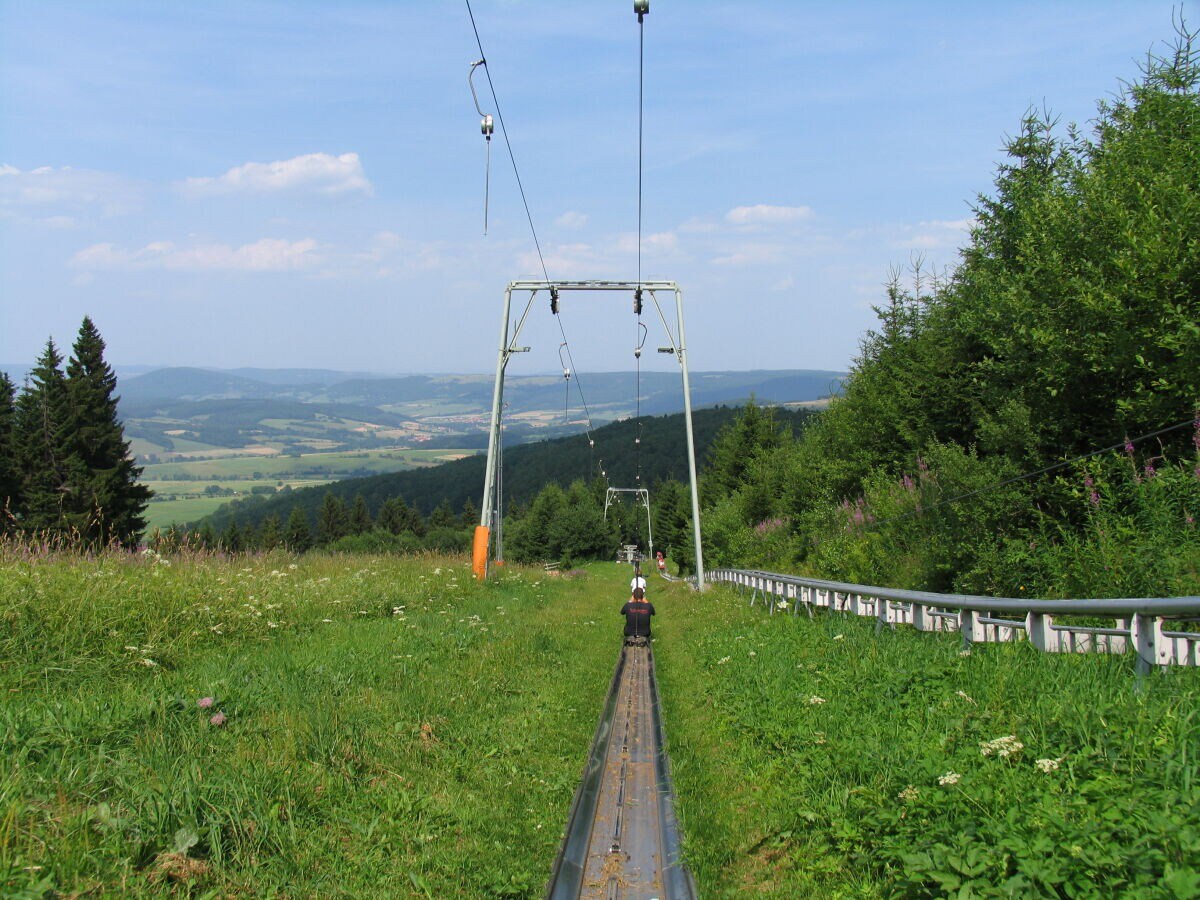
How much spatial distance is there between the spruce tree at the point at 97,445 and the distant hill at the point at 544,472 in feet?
314

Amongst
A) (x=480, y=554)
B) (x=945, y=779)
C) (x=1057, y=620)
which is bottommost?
(x=480, y=554)

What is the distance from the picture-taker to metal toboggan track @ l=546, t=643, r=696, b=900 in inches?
209

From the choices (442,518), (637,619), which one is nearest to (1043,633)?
(637,619)

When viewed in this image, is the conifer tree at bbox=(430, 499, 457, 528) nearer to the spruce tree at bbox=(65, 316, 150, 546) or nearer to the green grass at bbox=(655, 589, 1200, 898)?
the spruce tree at bbox=(65, 316, 150, 546)

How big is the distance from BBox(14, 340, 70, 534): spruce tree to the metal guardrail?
51014 mm

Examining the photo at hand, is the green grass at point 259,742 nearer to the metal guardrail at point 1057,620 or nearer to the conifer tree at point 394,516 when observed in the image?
the metal guardrail at point 1057,620

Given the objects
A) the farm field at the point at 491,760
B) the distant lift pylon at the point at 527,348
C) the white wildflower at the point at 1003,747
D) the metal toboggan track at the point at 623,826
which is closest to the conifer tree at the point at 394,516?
the distant lift pylon at the point at 527,348

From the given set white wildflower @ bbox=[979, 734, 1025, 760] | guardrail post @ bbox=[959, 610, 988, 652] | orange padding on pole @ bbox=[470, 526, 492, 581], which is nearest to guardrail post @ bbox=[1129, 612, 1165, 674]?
white wildflower @ bbox=[979, 734, 1025, 760]

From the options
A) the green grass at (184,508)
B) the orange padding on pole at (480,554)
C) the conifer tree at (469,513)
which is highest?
the orange padding on pole at (480,554)

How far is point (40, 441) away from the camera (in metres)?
51.5

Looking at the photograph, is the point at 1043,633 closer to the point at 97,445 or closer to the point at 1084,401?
the point at 1084,401

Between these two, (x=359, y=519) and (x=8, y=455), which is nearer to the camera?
(x=8, y=455)

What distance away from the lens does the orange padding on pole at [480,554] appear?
2006 cm

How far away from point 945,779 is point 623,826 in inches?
106
